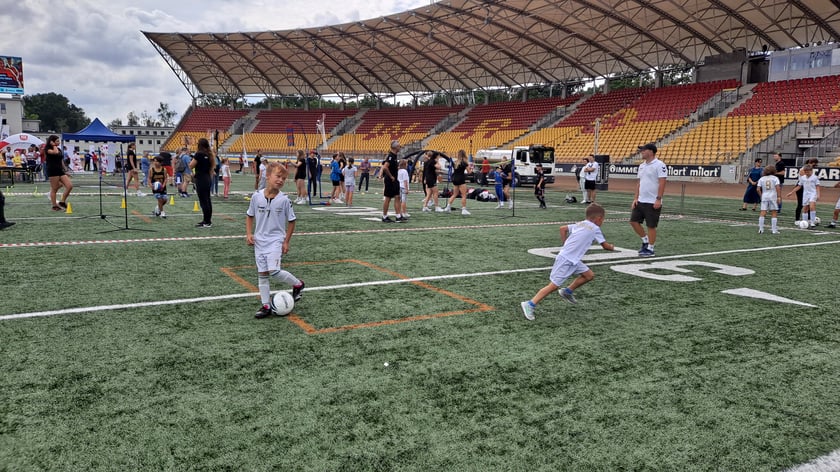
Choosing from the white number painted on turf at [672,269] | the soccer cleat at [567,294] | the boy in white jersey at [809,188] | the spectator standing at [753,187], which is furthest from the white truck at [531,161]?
the soccer cleat at [567,294]

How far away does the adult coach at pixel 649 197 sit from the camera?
9.77m

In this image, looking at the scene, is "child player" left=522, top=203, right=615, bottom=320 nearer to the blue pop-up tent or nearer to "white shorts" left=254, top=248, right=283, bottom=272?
"white shorts" left=254, top=248, right=283, bottom=272

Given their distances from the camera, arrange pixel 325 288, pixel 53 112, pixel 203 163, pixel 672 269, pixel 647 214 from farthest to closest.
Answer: pixel 53 112
pixel 203 163
pixel 647 214
pixel 672 269
pixel 325 288

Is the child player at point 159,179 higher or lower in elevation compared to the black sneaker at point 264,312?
higher

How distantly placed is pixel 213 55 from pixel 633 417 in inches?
2587

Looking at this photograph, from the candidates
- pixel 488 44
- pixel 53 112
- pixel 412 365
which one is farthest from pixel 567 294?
pixel 53 112

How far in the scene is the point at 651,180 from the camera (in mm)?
9961

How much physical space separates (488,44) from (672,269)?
42.6 m

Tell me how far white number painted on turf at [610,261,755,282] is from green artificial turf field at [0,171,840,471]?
0.07 metres

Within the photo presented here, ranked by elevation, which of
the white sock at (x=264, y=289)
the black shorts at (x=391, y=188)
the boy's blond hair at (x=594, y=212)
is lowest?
the white sock at (x=264, y=289)

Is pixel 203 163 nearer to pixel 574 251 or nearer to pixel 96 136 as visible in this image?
pixel 574 251

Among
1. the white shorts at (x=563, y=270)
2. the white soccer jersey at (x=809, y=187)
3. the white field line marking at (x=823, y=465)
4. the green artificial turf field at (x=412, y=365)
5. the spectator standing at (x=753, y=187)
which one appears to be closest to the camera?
the white field line marking at (x=823, y=465)

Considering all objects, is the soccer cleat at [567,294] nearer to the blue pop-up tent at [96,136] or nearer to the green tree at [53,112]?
the blue pop-up tent at [96,136]

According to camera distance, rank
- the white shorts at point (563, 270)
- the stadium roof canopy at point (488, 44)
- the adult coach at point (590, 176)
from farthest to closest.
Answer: the stadium roof canopy at point (488, 44)
the adult coach at point (590, 176)
the white shorts at point (563, 270)
